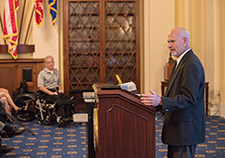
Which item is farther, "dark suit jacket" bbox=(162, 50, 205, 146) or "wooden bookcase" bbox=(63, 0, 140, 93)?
"wooden bookcase" bbox=(63, 0, 140, 93)

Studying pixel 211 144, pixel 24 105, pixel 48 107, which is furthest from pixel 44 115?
pixel 211 144

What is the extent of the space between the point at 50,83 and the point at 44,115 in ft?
2.40

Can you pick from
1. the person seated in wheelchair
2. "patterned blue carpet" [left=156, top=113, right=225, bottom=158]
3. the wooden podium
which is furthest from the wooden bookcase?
the wooden podium

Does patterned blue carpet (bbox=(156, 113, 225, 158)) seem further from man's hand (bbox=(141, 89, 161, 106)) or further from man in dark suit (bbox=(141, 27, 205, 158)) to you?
man's hand (bbox=(141, 89, 161, 106))

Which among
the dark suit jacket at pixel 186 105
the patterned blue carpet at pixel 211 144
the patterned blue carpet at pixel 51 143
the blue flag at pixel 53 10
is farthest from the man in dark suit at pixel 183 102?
the blue flag at pixel 53 10

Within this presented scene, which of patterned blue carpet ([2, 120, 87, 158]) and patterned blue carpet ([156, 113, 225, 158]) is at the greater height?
patterned blue carpet ([156, 113, 225, 158])

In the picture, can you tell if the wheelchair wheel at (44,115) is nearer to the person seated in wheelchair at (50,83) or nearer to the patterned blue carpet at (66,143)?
the patterned blue carpet at (66,143)

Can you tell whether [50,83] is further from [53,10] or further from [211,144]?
[211,144]

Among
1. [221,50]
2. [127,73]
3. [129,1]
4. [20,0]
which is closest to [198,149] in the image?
[221,50]

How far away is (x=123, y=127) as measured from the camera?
7.02ft

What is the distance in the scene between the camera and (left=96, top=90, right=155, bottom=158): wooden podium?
6.97ft

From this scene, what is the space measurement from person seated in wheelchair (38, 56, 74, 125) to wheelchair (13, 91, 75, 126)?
74 mm

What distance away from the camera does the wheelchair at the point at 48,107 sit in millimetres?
5973

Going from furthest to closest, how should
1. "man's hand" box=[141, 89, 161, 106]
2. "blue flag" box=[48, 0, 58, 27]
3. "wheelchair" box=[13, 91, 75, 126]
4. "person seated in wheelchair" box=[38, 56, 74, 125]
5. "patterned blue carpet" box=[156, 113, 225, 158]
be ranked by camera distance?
"blue flag" box=[48, 0, 58, 27] < "person seated in wheelchair" box=[38, 56, 74, 125] < "wheelchair" box=[13, 91, 75, 126] < "patterned blue carpet" box=[156, 113, 225, 158] < "man's hand" box=[141, 89, 161, 106]
